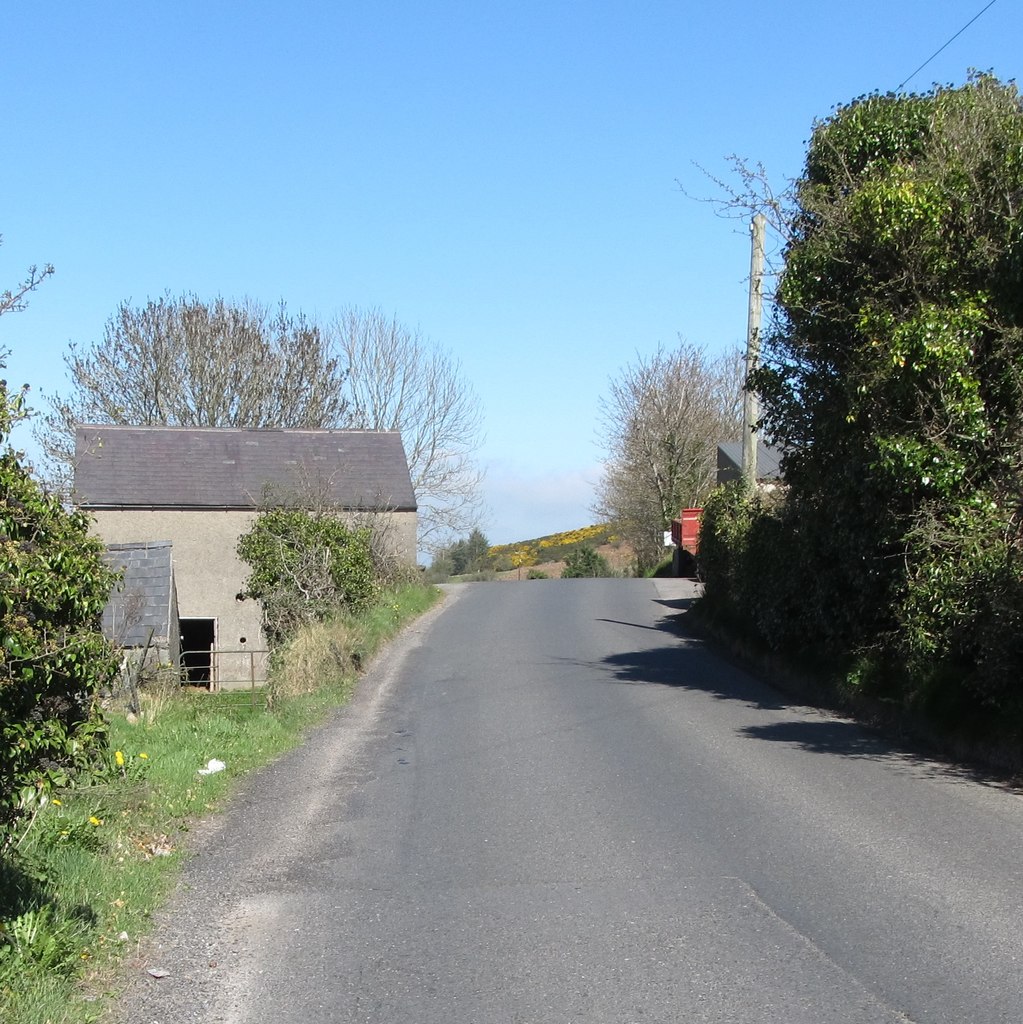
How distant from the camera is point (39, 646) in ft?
17.0

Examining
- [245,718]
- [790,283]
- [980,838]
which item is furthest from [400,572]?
[980,838]

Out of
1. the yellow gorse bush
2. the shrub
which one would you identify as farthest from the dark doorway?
the yellow gorse bush

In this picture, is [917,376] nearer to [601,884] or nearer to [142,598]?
[601,884]

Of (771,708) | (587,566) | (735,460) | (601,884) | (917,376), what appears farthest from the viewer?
(587,566)

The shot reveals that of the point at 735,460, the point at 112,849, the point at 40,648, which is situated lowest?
the point at 112,849

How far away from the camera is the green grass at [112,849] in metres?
5.34

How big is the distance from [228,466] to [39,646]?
30126mm

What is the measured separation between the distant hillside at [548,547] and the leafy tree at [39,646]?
58742 millimetres

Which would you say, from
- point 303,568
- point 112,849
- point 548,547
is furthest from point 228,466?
point 548,547

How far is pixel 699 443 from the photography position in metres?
47.7

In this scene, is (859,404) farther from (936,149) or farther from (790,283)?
(936,149)

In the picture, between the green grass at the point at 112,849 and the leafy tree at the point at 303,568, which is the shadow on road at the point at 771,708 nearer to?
the green grass at the point at 112,849

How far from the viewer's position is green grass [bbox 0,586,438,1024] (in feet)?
17.5

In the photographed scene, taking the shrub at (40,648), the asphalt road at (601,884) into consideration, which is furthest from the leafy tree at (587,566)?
the shrub at (40,648)
